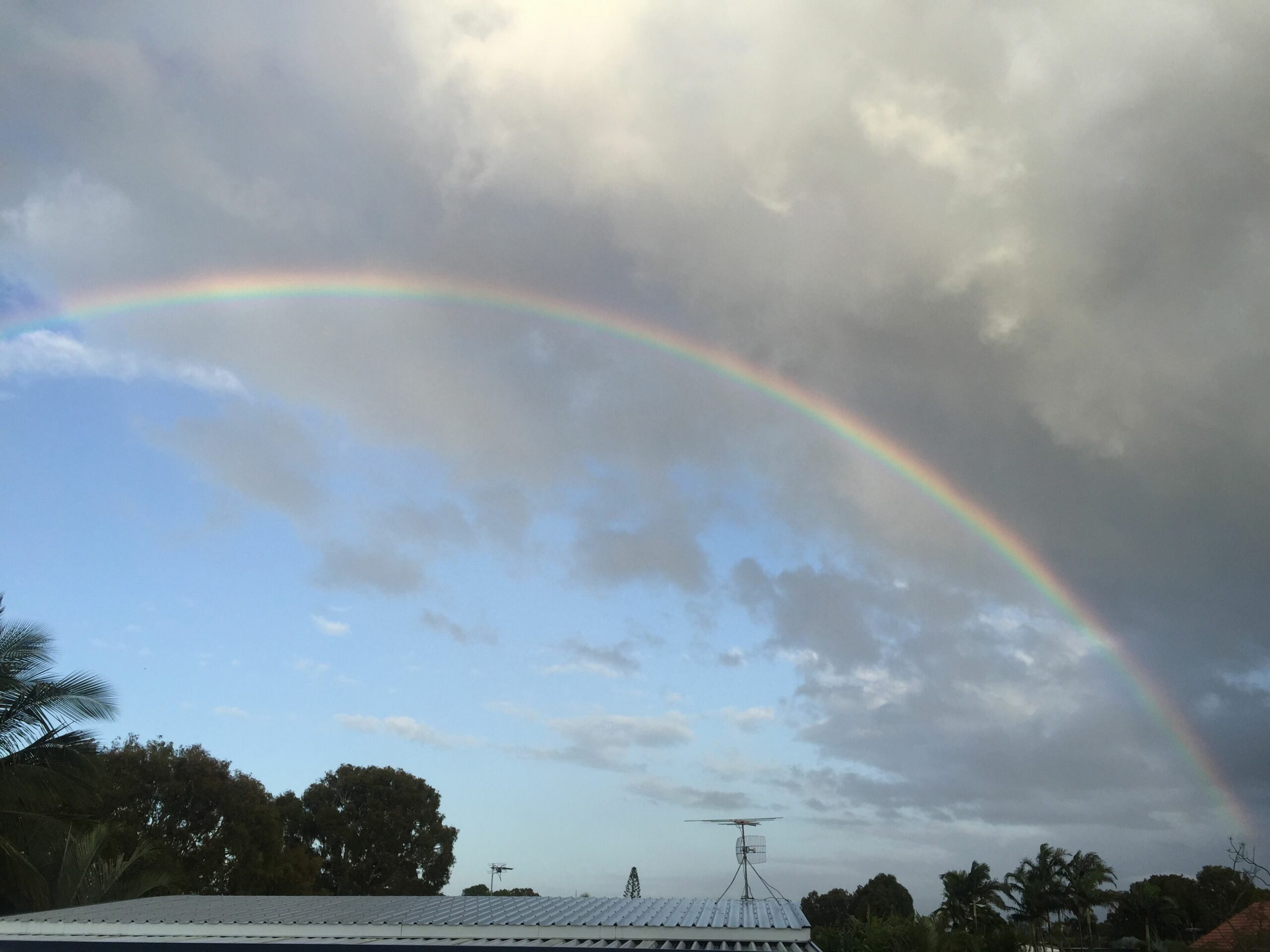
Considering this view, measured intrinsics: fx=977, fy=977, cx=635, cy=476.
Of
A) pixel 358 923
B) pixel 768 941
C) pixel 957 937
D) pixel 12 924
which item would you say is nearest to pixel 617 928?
pixel 768 941

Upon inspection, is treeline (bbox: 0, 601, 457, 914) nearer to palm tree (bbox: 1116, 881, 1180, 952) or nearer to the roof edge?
the roof edge

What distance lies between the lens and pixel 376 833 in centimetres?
5400

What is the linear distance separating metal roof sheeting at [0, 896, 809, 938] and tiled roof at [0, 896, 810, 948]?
1.0 inches

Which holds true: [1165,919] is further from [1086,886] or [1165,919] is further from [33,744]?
[33,744]

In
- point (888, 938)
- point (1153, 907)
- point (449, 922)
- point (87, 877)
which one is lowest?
point (449, 922)

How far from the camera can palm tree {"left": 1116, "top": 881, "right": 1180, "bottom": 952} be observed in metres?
48.8

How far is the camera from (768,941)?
1497cm

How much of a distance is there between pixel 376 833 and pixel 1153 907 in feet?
134

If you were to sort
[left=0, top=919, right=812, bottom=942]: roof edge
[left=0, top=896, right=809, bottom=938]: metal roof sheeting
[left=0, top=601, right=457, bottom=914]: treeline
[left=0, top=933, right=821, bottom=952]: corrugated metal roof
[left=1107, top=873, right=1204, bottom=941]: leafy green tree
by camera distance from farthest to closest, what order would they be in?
1. [left=1107, top=873, right=1204, bottom=941]: leafy green tree
2. [left=0, top=601, right=457, bottom=914]: treeline
3. [left=0, top=896, right=809, bottom=938]: metal roof sheeting
4. [left=0, top=919, right=812, bottom=942]: roof edge
5. [left=0, top=933, right=821, bottom=952]: corrugated metal roof

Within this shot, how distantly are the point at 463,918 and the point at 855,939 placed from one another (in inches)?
747

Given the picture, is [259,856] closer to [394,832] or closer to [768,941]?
[394,832]

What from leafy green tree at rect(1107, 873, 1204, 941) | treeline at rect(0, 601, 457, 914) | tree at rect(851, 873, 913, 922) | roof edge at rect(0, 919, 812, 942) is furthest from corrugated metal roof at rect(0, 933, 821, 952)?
tree at rect(851, 873, 913, 922)

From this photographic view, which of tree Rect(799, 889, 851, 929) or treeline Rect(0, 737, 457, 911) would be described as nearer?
treeline Rect(0, 737, 457, 911)

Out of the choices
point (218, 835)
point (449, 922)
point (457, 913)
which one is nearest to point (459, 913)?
point (457, 913)
